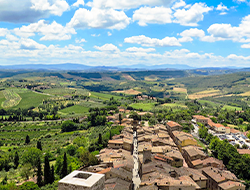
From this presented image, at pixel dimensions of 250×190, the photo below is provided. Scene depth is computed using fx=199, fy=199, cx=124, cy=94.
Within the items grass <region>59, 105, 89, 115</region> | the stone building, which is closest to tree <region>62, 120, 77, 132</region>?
grass <region>59, 105, 89, 115</region>

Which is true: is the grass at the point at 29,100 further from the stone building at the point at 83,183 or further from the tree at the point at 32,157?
the stone building at the point at 83,183

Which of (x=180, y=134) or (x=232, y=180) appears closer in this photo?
(x=232, y=180)

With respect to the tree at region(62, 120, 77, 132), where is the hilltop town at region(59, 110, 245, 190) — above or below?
above

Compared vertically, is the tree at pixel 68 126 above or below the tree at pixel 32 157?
below

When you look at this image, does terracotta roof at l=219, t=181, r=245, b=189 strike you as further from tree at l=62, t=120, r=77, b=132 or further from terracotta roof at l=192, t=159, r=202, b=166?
tree at l=62, t=120, r=77, b=132

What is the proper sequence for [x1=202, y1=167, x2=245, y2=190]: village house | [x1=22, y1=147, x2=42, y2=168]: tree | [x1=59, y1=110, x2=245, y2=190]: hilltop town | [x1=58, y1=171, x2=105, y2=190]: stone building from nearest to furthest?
1. [x1=58, y1=171, x2=105, y2=190]: stone building
2. [x1=59, y1=110, x2=245, y2=190]: hilltop town
3. [x1=202, y1=167, x2=245, y2=190]: village house
4. [x1=22, y1=147, x2=42, y2=168]: tree

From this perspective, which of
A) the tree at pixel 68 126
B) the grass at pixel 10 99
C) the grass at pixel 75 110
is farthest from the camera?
the grass at pixel 10 99

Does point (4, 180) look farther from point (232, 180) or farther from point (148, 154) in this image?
point (232, 180)

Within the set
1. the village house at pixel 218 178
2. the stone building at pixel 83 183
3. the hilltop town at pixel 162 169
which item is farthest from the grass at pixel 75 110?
the stone building at pixel 83 183

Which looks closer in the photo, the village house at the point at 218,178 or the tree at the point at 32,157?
the village house at the point at 218,178

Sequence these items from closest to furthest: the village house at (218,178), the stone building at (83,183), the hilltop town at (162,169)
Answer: the stone building at (83,183), the hilltop town at (162,169), the village house at (218,178)

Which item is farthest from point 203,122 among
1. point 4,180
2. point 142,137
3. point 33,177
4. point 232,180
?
point 4,180
